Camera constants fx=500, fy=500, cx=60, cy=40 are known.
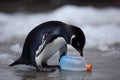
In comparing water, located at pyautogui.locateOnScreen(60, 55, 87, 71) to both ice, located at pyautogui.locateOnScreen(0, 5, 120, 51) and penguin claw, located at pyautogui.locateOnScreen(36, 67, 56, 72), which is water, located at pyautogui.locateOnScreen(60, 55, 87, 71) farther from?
ice, located at pyautogui.locateOnScreen(0, 5, 120, 51)

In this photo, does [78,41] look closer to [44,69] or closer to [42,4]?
[44,69]

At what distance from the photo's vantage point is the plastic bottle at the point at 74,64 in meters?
4.95

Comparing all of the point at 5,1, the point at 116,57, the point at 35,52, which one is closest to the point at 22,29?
the point at 116,57

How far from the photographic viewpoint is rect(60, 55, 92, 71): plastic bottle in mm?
4945

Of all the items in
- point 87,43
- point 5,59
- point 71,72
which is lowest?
point 71,72

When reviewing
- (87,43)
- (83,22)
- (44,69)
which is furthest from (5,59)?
(83,22)

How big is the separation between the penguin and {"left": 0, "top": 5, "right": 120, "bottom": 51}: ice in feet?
4.94

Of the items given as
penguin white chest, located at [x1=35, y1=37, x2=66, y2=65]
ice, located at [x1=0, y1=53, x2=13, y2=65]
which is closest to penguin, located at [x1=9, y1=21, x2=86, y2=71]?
penguin white chest, located at [x1=35, y1=37, x2=66, y2=65]

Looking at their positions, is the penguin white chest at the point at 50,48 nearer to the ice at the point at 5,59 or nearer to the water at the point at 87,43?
the water at the point at 87,43

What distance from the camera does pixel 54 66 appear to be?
16.7ft

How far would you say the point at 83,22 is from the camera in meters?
8.52

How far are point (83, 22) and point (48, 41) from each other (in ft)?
12.3

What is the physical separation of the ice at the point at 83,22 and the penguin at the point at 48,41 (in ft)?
4.94

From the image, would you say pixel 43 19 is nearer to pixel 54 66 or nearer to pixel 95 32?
pixel 95 32
